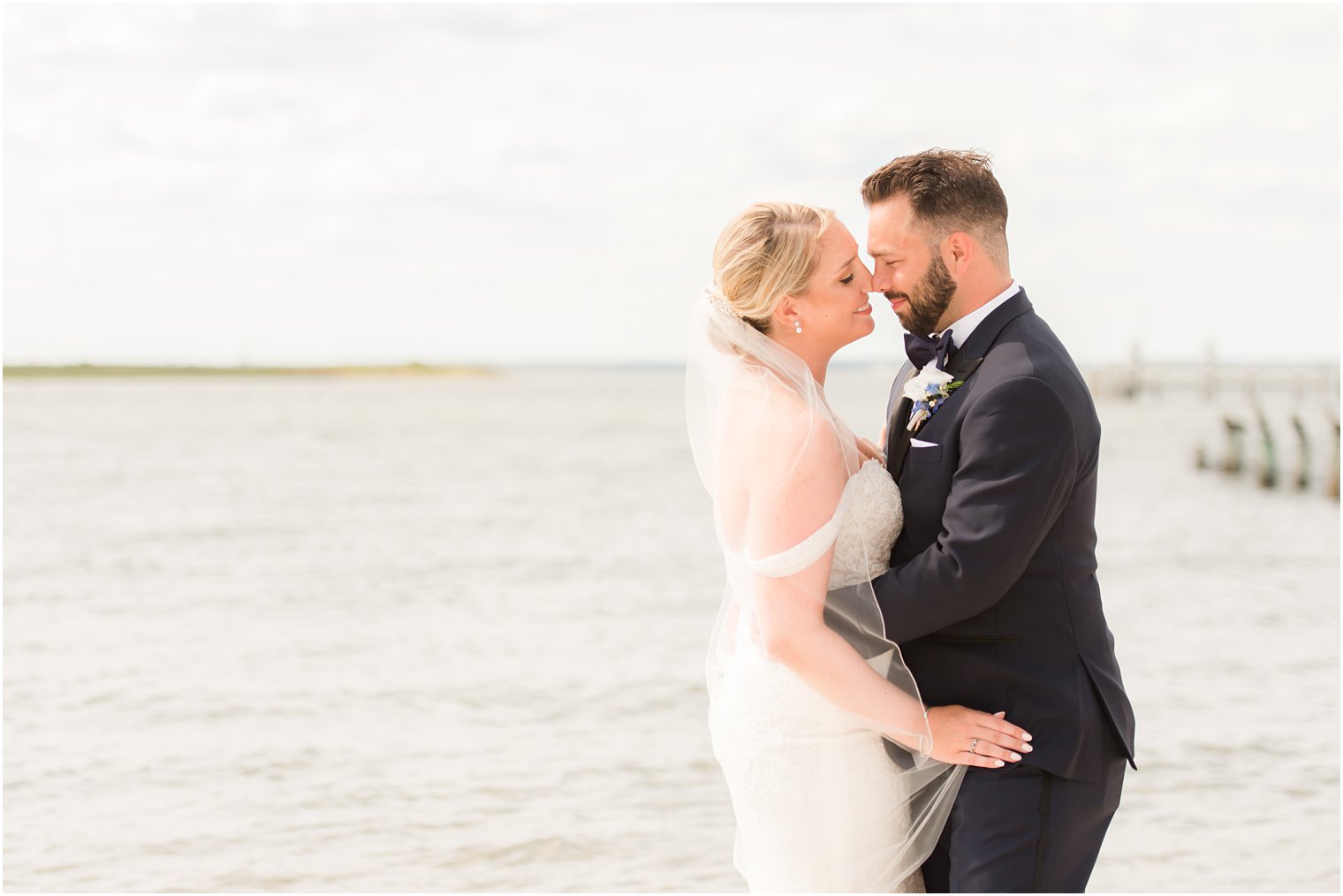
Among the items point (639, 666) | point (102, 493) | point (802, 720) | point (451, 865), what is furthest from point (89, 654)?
point (102, 493)

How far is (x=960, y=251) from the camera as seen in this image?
3037 millimetres

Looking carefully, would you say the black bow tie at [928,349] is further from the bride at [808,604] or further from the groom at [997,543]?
the bride at [808,604]

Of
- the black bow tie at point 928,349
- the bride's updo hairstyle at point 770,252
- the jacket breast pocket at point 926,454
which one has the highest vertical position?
the bride's updo hairstyle at point 770,252

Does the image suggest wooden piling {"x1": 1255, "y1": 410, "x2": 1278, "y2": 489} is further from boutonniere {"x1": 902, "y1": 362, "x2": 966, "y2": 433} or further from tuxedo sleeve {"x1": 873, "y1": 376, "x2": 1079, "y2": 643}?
tuxedo sleeve {"x1": 873, "y1": 376, "x2": 1079, "y2": 643}

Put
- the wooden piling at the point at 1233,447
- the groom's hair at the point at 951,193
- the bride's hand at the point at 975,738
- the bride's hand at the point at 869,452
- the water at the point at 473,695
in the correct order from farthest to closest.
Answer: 1. the wooden piling at the point at 1233,447
2. the water at the point at 473,695
3. the bride's hand at the point at 869,452
4. the groom's hair at the point at 951,193
5. the bride's hand at the point at 975,738

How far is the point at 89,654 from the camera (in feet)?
34.9

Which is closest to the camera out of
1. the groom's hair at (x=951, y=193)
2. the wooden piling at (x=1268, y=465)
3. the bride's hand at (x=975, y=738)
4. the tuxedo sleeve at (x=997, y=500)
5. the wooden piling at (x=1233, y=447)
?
the tuxedo sleeve at (x=997, y=500)

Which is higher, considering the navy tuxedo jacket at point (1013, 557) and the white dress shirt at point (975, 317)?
the white dress shirt at point (975, 317)

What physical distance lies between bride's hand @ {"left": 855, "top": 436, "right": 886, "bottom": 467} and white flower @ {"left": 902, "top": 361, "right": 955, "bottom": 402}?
0.24m

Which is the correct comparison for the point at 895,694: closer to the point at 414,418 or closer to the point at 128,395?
the point at 414,418

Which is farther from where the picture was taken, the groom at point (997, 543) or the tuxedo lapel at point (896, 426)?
the tuxedo lapel at point (896, 426)

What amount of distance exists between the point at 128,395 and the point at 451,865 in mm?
79546

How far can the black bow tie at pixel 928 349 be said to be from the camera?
Answer: 3.09m

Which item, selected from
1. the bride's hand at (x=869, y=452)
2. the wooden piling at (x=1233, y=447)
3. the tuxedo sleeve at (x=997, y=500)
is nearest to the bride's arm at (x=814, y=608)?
the tuxedo sleeve at (x=997, y=500)
